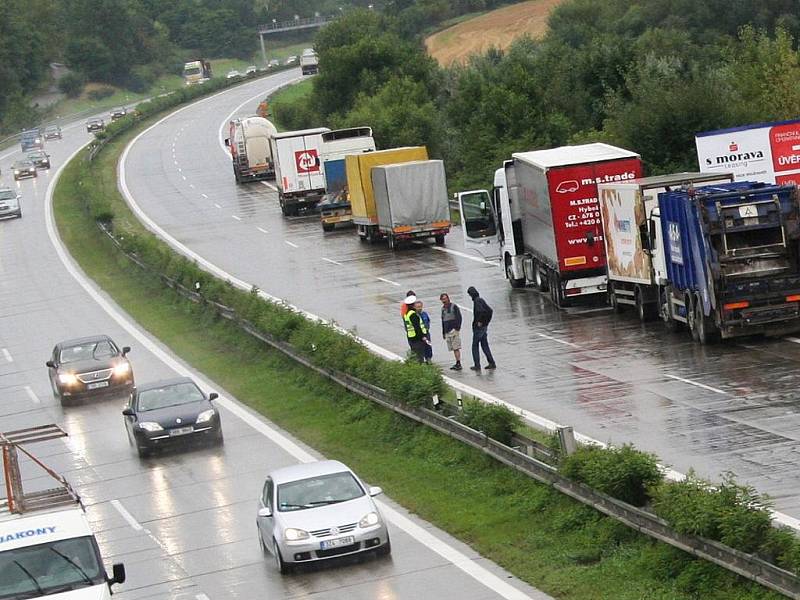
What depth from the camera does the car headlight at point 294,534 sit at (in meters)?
19.8

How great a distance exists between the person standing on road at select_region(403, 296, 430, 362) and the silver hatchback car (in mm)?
10954

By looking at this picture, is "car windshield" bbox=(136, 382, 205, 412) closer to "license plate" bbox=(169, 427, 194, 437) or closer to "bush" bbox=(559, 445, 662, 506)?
"license plate" bbox=(169, 427, 194, 437)

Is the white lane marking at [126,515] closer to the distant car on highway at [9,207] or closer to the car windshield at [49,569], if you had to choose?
the car windshield at [49,569]

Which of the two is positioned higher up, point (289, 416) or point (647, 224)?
point (647, 224)

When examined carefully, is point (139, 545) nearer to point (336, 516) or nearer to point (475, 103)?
point (336, 516)

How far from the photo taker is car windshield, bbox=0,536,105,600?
627 inches

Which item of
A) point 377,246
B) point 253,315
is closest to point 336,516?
point 253,315

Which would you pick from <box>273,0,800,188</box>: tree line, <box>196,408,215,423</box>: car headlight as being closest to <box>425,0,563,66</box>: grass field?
<box>273,0,800,188</box>: tree line

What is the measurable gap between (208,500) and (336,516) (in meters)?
6.07

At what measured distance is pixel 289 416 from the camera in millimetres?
31781

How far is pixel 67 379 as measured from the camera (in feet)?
120

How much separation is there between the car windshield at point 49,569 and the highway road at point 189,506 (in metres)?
3.60

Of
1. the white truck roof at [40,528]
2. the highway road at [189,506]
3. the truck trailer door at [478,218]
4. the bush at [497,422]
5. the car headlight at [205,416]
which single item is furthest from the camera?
the truck trailer door at [478,218]

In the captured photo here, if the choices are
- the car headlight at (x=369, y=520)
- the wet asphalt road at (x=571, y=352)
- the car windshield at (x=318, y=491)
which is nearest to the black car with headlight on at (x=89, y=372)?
the wet asphalt road at (x=571, y=352)
